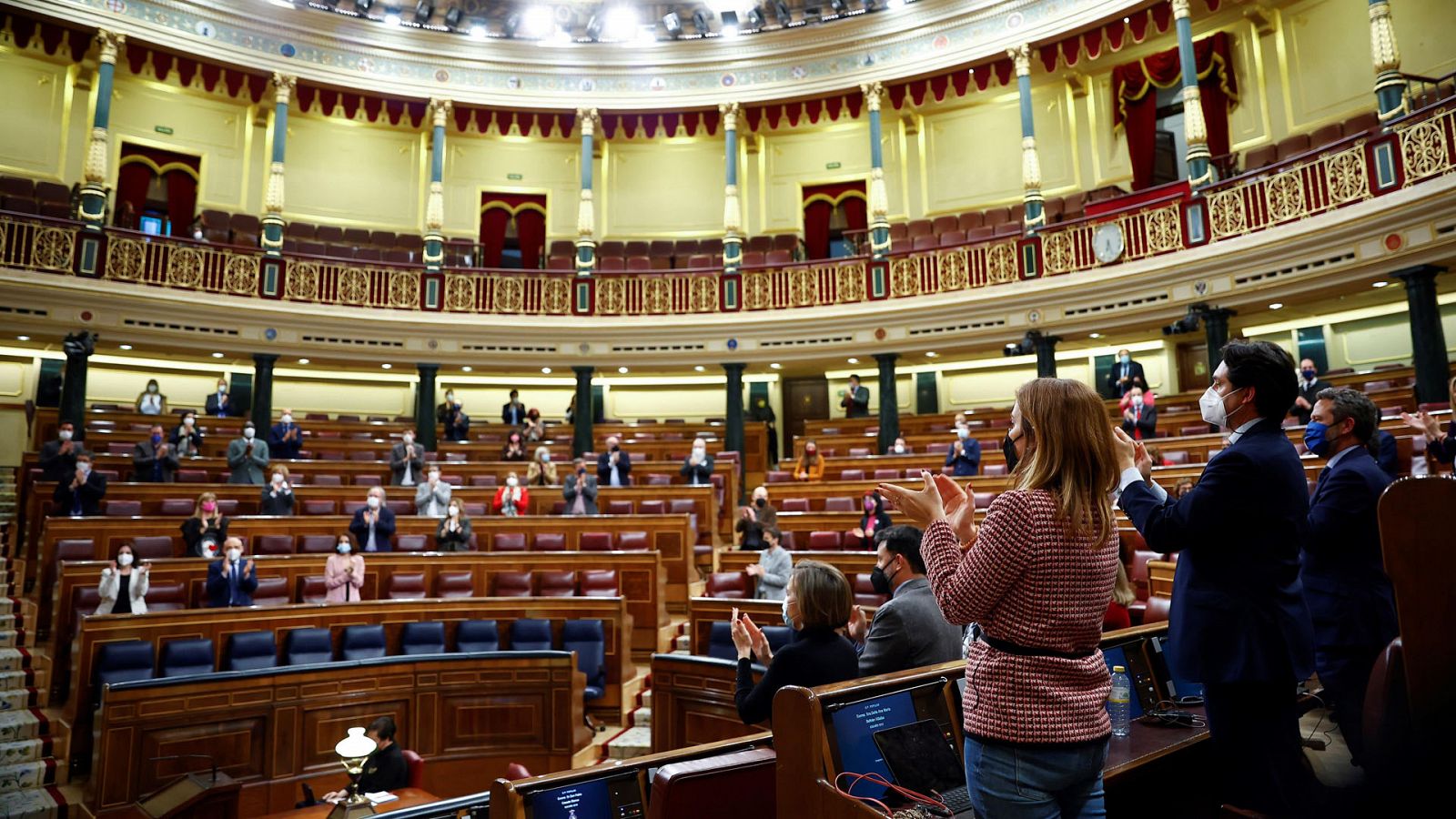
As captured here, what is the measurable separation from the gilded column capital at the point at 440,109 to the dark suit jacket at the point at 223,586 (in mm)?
8988

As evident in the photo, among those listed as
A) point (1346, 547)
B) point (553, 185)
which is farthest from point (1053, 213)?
point (1346, 547)

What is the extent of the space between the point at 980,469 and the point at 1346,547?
7.57m

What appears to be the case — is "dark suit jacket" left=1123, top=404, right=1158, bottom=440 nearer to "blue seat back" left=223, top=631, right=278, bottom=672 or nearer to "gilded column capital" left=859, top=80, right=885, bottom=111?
"gilded column capital" left=859, top=80, right=885, bottom=111

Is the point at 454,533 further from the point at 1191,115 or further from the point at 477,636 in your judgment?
the point at 1191,115

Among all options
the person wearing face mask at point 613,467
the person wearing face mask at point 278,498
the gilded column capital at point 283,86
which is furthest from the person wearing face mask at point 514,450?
the gilded column capital at point 283,86

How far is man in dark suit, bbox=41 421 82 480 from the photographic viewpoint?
27.5ft

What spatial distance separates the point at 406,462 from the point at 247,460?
5.41 ft

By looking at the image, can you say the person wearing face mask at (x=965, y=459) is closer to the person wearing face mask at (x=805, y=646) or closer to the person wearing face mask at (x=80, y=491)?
the person wearing face mask at (x=805, y=646)

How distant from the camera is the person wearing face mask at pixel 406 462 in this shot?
1008 centimetres

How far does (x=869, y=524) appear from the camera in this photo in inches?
303

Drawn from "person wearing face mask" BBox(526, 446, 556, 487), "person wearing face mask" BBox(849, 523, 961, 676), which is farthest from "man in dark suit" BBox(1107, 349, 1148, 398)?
"person wearing face mask" BBox(849, 523, 961, 676)

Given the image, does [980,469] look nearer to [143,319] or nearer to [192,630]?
[192,630]

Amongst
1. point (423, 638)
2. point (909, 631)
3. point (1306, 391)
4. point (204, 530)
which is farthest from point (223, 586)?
point (1306, 391)

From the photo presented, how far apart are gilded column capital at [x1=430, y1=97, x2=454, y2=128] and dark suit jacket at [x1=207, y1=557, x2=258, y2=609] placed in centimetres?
899
